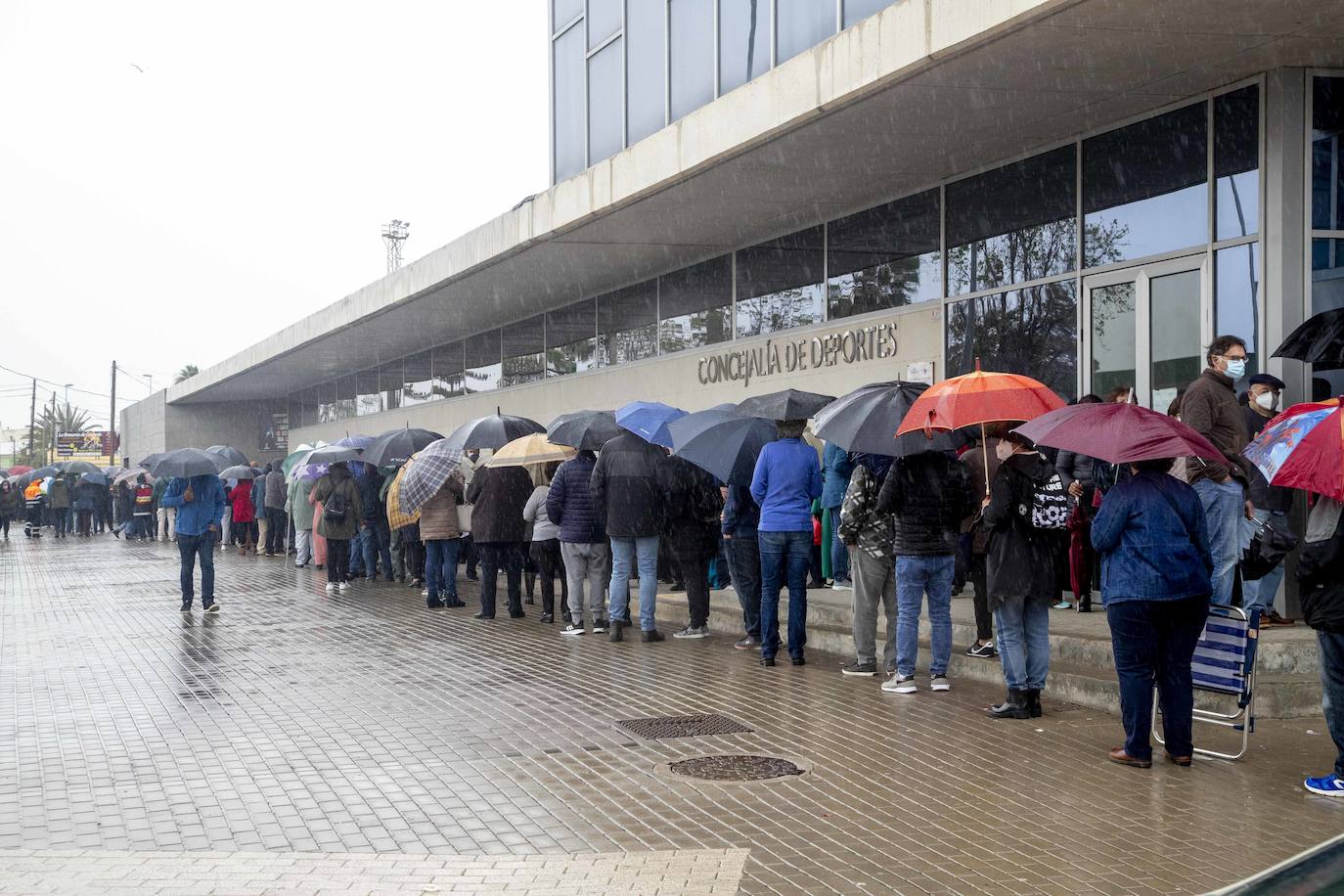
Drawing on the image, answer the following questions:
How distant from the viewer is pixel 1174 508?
7.18 meters

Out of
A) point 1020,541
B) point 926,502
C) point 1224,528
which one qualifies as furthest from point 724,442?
point 1224,528

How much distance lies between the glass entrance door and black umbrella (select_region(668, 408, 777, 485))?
324 cm

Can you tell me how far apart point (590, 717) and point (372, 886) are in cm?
367

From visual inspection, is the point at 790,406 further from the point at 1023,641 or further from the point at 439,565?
the point at 439,565

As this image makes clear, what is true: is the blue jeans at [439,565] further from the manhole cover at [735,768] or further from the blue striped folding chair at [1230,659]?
the blue striped folding chair at [1230,659]

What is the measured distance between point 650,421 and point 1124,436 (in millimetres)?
6734

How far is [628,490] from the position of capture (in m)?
12.5

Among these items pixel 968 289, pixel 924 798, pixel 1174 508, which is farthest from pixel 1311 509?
pixel 968 289

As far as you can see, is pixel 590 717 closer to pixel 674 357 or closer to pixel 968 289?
pixel 968 289

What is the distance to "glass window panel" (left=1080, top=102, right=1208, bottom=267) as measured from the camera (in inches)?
458

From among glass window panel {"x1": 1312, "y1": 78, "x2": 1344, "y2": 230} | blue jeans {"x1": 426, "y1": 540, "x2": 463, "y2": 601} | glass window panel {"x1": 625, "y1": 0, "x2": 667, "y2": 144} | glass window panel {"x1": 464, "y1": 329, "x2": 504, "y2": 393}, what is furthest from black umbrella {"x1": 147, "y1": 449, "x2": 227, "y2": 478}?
glass window panel {"x1": 464, "y1": 329, "x2": 504, "y2": 393}

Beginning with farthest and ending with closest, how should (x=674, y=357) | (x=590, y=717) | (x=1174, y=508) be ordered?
(x=674, y=357), (x=590, y=717), (x=1174, y=508)

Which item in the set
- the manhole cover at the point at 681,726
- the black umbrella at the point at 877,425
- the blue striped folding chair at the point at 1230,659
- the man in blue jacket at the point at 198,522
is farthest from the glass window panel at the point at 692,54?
the blue striped folding chair at the point at 1230,659

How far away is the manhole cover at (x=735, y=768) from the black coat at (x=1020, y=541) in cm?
194
